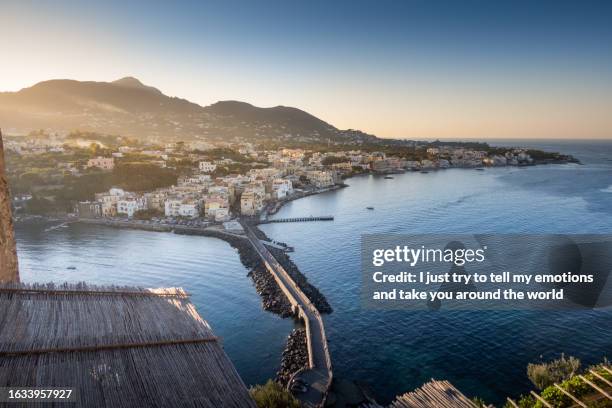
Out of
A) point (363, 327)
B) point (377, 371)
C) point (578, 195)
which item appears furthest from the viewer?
point (578, 195)

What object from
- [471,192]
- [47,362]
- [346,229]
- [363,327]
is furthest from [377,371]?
[471,192]

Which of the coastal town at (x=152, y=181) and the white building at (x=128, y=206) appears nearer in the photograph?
the coastal town at (x=152, y=181)

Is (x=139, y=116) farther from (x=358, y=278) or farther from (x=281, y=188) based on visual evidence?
(x=358, y=278)

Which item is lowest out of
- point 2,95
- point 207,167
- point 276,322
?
point 276,322

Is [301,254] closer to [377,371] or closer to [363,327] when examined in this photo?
[363,327]

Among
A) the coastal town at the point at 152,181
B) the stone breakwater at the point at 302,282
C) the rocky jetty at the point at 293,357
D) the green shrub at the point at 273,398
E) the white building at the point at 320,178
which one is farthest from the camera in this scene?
the white building at the point at 320,178

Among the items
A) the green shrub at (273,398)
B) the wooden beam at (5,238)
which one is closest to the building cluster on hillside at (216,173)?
the green shrub at (273,398)

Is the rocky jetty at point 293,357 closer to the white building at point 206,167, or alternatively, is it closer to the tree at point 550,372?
the tree at point 550,372
